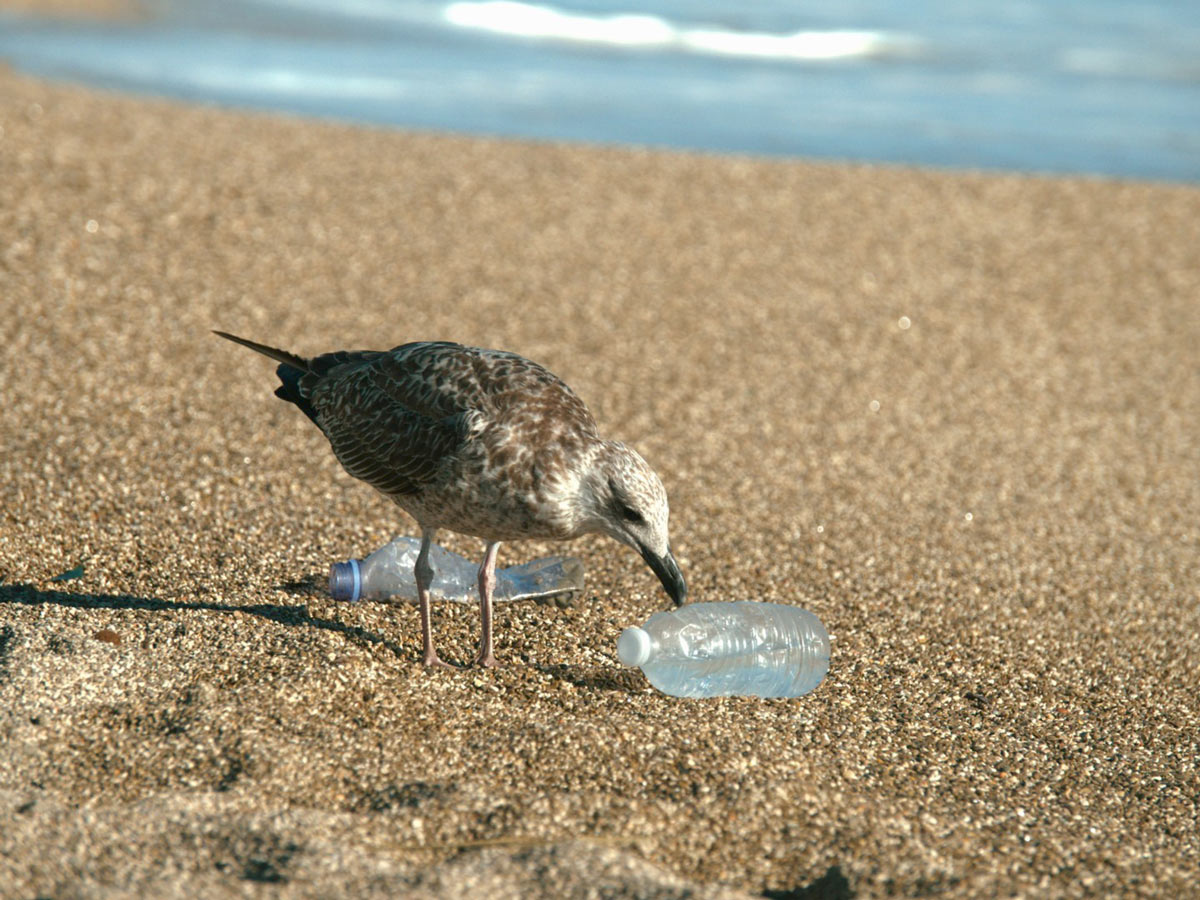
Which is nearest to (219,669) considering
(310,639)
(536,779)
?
(310,639)

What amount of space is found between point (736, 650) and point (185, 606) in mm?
1815

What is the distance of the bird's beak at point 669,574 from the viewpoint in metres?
3.82

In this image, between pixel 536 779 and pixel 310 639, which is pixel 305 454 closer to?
pixel 310 639

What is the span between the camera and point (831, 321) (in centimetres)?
760

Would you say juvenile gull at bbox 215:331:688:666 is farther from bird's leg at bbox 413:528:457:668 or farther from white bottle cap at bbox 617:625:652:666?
white bottle cap at bbox 617:625:652:666

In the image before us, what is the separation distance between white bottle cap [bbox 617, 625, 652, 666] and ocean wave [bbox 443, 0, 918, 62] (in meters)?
13.6

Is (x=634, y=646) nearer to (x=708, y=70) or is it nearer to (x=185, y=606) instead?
(x=185, y=606)

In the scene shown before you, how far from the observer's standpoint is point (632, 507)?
3740mm

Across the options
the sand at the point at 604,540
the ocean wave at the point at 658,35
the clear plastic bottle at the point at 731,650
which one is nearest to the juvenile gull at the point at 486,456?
the clear plastic bottle at the point at 731,650

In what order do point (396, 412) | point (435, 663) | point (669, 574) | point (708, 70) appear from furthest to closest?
point (708, 70), point (396, 412), point (435, 663), point (669, 574)

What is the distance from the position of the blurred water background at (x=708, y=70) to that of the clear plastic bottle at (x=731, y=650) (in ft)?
24.4

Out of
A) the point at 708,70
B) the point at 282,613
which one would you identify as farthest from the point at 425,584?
the point at 708,70

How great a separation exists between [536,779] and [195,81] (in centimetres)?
1062

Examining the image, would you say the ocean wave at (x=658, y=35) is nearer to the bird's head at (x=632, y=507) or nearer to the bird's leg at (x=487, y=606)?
the bird's leg at (x=487, y=606)
